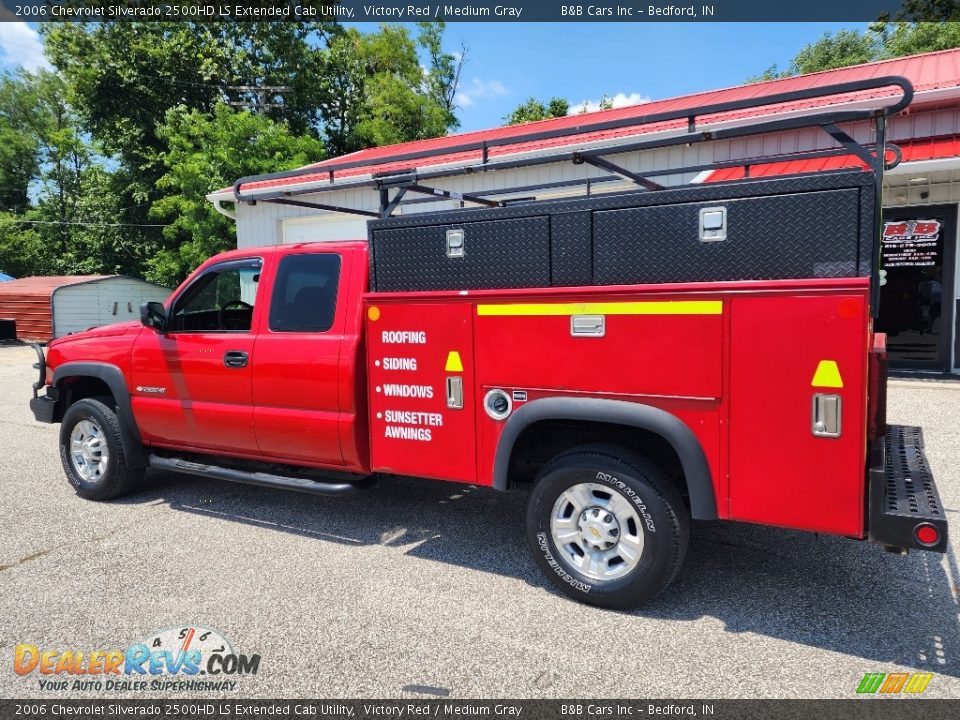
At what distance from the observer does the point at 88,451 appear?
5.66 meters

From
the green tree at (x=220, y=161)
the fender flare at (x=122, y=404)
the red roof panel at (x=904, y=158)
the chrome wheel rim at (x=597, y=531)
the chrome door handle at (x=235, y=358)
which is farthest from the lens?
the green tree at (x=220, y=161)

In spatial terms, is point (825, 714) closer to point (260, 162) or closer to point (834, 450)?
point (834, 450)

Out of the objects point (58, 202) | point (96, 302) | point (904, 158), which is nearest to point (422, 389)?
point (904, 158)

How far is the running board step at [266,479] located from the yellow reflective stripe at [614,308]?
1.51 meters

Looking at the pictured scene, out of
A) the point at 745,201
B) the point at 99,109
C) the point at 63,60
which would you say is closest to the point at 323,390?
the point at 745,201

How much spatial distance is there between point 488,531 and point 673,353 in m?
2.12

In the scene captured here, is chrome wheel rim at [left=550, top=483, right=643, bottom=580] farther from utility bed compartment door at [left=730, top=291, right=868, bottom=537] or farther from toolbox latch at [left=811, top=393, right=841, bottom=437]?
toolbox latch at [left=811, top=393, right=841, bottom=437]

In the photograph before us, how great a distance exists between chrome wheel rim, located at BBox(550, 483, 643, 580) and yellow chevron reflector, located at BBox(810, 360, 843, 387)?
1.06 m

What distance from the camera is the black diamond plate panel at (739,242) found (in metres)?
3.05

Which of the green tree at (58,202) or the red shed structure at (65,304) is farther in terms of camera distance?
the green tree at (58,202)

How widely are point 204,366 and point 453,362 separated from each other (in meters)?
2.06

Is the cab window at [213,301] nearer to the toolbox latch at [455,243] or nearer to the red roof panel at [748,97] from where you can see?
the toolbox latch at [455,243]

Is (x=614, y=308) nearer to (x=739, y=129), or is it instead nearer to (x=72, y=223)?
(x=739, y=129)

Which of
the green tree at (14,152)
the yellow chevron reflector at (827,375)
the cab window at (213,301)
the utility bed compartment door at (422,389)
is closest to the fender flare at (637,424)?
the utility bed compartment door at (422,389)
